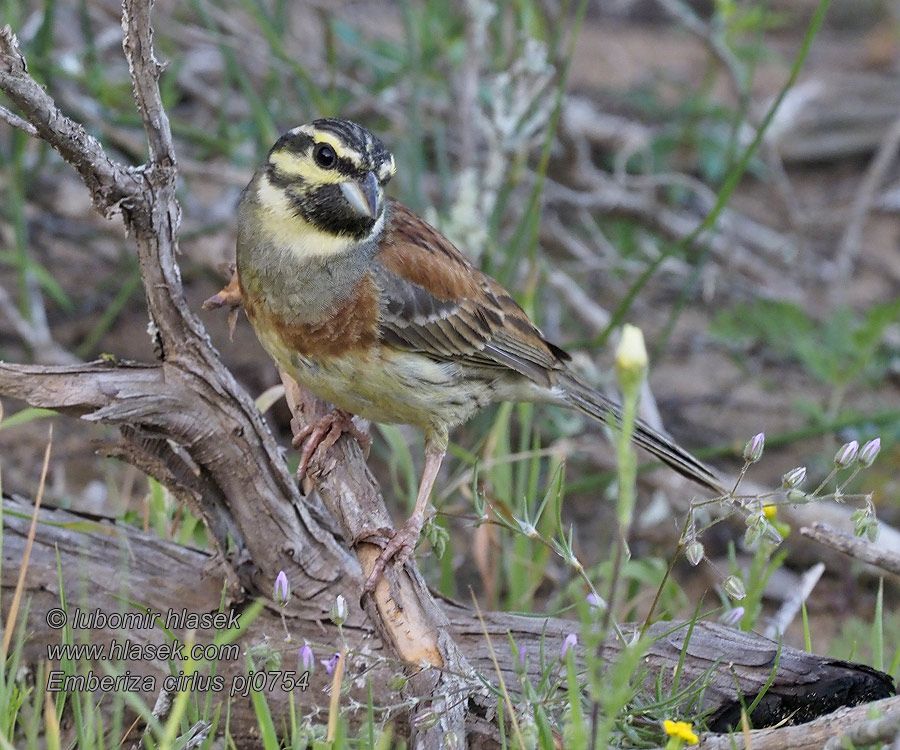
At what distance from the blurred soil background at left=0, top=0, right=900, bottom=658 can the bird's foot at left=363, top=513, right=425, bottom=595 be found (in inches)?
22.8

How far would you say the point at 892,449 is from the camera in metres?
5.40

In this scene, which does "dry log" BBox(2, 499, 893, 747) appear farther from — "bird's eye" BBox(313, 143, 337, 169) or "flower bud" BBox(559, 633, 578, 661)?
"bird's eye" BBox(313, 143, 337, 169)

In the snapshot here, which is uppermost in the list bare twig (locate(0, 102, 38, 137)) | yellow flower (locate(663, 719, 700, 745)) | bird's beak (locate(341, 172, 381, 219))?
bare twig (locate(0, 102, 38, 137))

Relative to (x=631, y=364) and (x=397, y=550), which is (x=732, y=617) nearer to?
(x=397, y=550)

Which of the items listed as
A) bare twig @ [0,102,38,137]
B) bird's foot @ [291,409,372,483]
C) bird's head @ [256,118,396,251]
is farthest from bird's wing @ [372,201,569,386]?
bare twig @ [0,102,38,137]

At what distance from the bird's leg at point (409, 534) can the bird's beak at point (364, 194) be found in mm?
848

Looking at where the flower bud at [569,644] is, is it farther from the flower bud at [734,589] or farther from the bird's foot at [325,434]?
the bird's foot at [325,434]

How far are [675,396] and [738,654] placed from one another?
3.45m

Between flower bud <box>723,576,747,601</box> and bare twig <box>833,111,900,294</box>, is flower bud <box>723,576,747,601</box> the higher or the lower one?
the lower one

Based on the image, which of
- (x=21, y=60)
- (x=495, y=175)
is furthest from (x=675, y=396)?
(x=21, y=60)

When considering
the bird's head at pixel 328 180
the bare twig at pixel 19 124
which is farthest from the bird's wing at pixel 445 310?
the bare twig at pixel 19 124

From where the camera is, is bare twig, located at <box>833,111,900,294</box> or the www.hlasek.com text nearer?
the www.hlasek.com text

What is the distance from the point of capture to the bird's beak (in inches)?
126

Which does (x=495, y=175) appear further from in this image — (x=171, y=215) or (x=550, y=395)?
(x=171, y=215)
